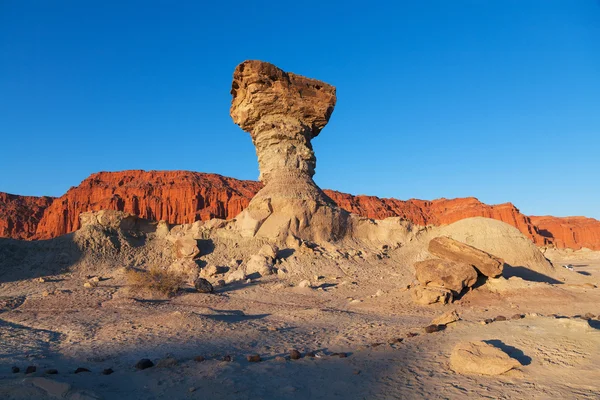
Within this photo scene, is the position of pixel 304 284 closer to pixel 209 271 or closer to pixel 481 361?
pixel 209 271

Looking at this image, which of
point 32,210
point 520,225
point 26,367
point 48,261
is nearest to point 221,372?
point 26,367

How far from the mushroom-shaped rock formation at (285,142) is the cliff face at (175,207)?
152 feet

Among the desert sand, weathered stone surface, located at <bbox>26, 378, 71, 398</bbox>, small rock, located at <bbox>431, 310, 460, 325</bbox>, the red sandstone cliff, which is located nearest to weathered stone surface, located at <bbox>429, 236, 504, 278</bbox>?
the desert sand

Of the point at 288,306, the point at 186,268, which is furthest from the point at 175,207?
the point at 288,306

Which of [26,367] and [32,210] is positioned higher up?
[32,210]

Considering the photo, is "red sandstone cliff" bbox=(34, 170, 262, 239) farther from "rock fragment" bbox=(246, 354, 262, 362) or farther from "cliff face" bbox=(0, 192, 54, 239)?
"rock fragment" bbox=(246, 354, 262, 362)

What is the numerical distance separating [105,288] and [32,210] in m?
74.0

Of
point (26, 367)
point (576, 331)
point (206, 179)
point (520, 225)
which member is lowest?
point (26, 367)

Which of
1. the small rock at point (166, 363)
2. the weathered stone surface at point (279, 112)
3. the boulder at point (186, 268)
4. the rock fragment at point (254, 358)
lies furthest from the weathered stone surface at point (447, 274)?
the weathered stone surface at point (279, 112)

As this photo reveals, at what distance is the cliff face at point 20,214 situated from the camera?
66.4m

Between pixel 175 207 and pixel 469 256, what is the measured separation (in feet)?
213

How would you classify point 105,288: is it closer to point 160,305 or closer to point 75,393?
point 160,305

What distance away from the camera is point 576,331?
630 cm

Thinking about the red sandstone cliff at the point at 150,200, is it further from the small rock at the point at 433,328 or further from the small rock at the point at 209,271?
the small rock at the point at 433,328
